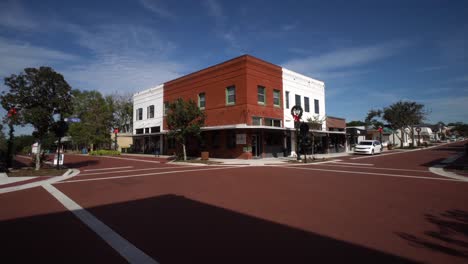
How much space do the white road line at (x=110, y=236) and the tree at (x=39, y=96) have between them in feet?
31.9

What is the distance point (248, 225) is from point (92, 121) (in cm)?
→ 5020

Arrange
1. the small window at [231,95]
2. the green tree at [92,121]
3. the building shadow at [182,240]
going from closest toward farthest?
the building shadow at [182,240] → the small window at [231,95] → the green tree at [92,121]

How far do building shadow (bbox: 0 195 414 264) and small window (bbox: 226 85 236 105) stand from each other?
65.4ft

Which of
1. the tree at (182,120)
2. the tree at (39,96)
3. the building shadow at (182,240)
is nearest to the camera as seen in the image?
the building shadow at (182,240)

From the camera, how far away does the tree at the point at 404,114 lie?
45.4m

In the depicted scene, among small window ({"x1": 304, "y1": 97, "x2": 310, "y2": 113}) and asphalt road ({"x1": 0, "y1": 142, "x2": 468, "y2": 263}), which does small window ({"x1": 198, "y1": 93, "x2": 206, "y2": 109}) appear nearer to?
small window ({"x1": 304, "y1": 97, "x2": 310, "y2": 113})

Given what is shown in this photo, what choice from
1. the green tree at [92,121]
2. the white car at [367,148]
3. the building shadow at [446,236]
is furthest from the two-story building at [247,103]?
the green tree at [92,121]

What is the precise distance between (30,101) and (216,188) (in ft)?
42.5

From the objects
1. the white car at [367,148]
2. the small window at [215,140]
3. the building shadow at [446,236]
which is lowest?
the building shadow at [446,236]

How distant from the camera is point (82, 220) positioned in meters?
5.79

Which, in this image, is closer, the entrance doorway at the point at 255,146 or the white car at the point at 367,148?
the entrance doorway at the point at 255,146

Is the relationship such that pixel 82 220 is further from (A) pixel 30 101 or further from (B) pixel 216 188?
(A) pixel 30 101

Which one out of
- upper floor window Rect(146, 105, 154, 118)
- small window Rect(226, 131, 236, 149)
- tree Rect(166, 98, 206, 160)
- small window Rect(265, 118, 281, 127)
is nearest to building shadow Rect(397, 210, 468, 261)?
tree Rect(166, 98, 206, 160)

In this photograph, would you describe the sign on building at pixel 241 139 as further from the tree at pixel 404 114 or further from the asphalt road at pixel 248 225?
the tree at pixel 404 114
